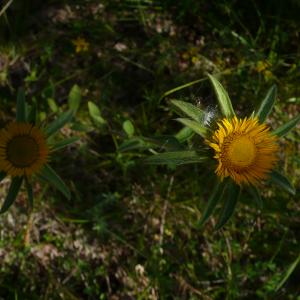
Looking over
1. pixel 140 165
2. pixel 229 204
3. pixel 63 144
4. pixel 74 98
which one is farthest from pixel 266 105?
pixel 74 98

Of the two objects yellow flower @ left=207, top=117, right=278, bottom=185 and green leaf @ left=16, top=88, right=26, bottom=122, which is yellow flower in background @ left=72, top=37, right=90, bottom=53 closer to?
green leaf @ left=16, top=88, right=26, bottom=122

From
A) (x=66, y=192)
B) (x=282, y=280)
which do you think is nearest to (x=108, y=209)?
(x=66, y=192)

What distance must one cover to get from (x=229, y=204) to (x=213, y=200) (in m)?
0.08

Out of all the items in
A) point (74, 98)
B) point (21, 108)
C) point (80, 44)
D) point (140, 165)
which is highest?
point (80, 44)

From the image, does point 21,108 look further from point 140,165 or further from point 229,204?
point 229,204

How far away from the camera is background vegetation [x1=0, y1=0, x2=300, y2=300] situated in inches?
118

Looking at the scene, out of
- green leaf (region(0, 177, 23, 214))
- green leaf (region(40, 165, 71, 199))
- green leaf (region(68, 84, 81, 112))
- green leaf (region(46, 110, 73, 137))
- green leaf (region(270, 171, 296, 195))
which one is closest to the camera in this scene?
green leaf (region(270, 171, 296, 195))

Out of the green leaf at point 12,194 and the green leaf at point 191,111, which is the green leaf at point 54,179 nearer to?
the green leaf at point 12,194

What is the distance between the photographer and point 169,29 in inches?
130

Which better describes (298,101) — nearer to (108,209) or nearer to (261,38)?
(261,38)

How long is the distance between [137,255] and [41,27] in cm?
172

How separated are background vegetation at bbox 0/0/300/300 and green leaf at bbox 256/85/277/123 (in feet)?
3.00

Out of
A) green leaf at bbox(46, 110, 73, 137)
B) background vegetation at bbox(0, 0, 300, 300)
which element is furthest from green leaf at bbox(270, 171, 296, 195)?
green leaf at bbox(46, 110, 73, 137)

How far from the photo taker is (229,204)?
199cm
